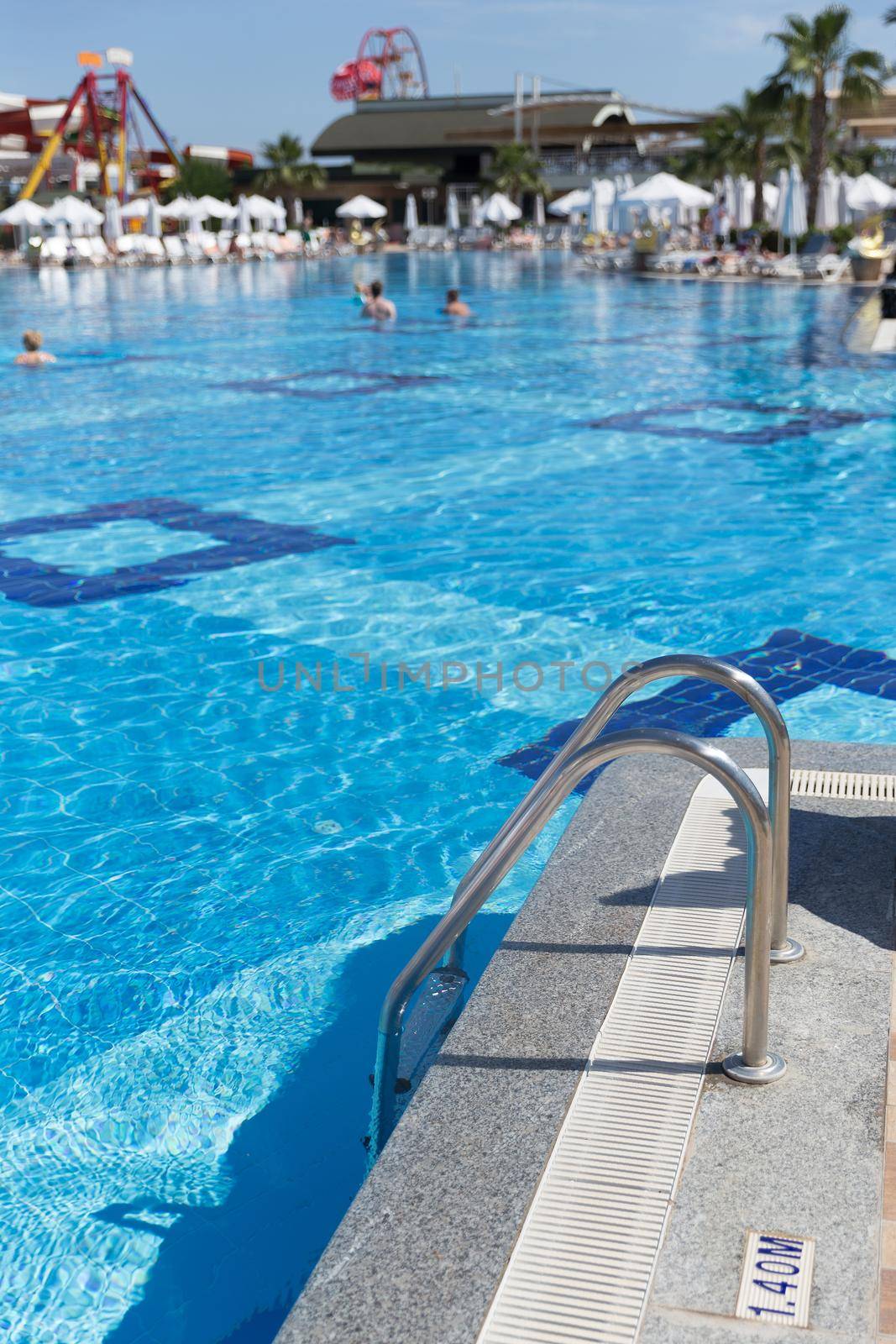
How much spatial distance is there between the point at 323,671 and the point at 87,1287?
390 centimetres

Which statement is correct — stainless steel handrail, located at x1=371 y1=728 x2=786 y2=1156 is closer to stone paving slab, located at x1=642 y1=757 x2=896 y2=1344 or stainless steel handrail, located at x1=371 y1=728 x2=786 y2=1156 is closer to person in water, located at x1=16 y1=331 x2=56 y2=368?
stone paving slab, located at x1=642 y1=757 x2=896 y2=1344

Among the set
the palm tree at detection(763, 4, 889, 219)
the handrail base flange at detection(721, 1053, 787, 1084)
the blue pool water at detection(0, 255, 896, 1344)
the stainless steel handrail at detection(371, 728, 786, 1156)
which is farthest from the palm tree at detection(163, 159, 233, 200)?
the handrail base flange at detection(721, 1053, 787, 1084)

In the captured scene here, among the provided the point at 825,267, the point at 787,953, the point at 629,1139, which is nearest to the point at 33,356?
the point at 825,267

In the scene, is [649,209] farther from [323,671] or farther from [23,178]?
[23,178]

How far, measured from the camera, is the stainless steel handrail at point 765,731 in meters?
2.39

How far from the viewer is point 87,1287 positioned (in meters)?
2.88

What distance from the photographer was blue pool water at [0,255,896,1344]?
3240mm

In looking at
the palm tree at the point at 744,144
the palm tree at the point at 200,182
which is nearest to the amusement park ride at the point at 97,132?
the palm tree at the point at 200,182

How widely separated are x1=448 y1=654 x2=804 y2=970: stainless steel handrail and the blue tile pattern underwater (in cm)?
236

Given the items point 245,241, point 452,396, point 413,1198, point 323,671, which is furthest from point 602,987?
point 245,241

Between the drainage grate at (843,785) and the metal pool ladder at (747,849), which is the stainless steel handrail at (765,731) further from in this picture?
the drainage grate at (843,785)

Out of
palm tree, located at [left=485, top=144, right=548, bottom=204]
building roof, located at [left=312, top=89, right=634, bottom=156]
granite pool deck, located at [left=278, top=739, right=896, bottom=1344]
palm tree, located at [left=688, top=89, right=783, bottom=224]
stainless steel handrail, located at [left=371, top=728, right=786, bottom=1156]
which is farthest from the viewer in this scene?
building roof, located at [left=312, top=89, right=634, bottom=156]

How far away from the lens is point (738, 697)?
5.36 meters

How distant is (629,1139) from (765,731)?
832 millimetres
